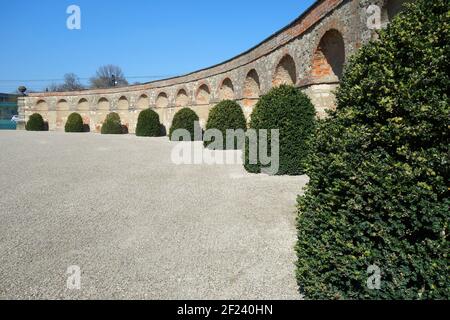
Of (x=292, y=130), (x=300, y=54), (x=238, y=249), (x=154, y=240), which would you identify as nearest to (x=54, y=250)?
(x=154, y=240)

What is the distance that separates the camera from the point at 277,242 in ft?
13.9

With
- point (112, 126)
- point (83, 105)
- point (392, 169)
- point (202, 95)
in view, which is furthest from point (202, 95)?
point (392, 169)

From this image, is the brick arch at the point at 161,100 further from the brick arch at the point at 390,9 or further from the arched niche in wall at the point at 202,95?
the brick arch at the point at 390,9

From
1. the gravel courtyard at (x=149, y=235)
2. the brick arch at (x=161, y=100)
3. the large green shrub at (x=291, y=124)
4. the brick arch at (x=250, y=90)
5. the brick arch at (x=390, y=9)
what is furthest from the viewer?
the brick arch at (x=161, y=100)

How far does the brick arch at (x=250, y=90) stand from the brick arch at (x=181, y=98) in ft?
29.5

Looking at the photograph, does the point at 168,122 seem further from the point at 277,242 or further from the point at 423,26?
the point at 423,26

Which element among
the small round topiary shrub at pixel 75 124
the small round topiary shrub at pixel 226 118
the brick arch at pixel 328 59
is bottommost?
the small round topiary shrub at pixel 226 118

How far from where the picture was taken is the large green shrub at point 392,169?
2.07 meters

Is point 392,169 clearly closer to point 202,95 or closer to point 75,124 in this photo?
point 202,95

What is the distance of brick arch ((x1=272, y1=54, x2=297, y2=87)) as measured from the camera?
42.4 ft

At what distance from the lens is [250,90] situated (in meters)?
16.8

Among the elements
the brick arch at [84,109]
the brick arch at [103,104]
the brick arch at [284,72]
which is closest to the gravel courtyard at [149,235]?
the brick arch at [284,72]
